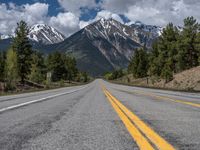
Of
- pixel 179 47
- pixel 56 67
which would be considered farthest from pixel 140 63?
pixel 179 47

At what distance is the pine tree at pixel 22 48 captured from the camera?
6800 cm

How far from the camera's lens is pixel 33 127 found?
6.05m

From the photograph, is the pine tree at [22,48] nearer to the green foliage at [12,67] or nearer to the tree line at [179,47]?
the green foliage at [12,67]

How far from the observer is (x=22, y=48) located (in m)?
69.0

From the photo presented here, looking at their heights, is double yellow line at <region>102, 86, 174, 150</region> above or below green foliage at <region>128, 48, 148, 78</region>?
below

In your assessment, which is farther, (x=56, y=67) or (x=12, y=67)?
(x=56, y=67)

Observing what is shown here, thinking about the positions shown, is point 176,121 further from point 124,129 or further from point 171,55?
point 171,55

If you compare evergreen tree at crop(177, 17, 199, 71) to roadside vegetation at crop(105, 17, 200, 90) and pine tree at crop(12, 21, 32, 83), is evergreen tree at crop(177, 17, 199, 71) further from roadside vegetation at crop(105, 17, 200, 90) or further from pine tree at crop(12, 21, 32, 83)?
pine tree at crop(12, 21, 32, 83)

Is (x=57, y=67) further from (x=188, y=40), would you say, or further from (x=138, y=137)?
(x=138, y=137)

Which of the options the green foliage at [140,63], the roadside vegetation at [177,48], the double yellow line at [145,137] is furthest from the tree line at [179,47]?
the double yellow line at [145,137]

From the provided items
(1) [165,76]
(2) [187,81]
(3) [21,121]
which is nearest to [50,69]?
(1) [165,76]

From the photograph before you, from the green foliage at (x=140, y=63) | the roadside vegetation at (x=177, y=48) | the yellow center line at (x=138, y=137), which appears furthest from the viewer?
the green foliage at (x=140, y=63)

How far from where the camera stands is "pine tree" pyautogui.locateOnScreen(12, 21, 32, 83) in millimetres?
68000

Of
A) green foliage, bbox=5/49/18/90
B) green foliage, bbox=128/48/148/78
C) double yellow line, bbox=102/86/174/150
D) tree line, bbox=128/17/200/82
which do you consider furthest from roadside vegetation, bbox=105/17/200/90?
double yellow line, bbox=102/86/174/150
